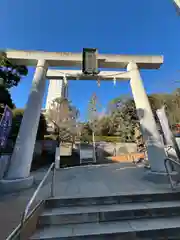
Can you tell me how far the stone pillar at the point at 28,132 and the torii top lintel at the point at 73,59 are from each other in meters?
0.38

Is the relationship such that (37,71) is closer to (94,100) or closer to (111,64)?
(111,64)

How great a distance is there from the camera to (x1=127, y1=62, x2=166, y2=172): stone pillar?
529cm

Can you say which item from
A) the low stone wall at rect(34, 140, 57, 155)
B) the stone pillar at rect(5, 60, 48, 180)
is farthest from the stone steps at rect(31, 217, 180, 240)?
the low stone wall at rect(34, 140, 57, 155)

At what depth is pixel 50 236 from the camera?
7.54 feet

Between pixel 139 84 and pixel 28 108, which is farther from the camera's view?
pixel 139 84

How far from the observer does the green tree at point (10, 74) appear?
7398 millimetres

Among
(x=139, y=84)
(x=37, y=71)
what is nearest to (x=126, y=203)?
(x=139, y=84)

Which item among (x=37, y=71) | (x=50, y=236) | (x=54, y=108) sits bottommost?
(x=50, y=236)

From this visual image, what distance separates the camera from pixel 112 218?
8.96ft

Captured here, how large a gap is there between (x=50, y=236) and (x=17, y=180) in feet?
8.48

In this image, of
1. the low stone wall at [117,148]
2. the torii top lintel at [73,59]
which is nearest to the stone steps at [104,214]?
the torii top lintel at [73,59]

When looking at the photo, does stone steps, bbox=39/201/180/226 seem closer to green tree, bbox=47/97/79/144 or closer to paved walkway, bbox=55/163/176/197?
paved walkway, bbox=55/163/176/197

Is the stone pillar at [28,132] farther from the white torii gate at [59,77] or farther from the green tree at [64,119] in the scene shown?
the green tree at [64,119]

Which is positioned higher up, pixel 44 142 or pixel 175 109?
pixel 175 109
